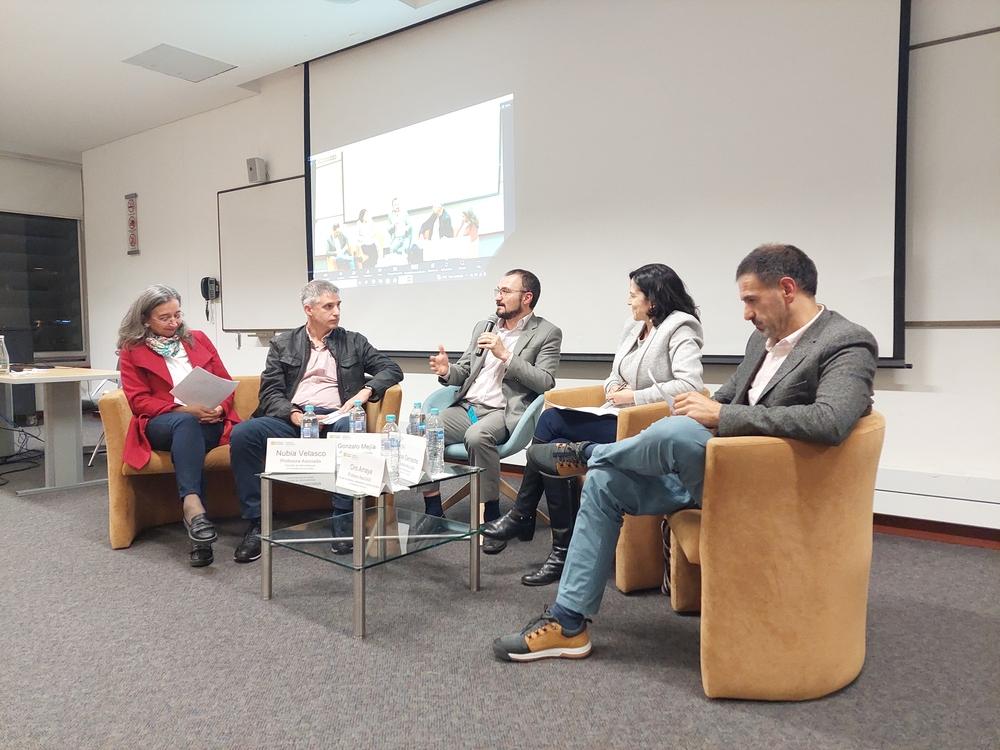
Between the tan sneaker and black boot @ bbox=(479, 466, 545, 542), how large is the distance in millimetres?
908

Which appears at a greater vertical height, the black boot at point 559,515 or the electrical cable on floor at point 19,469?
the black boot at point 559,515

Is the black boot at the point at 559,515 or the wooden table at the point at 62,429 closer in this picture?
the black boot at the point at 559,515

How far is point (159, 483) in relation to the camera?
3.10 meters

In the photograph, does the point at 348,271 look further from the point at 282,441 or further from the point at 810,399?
the point at 810,399

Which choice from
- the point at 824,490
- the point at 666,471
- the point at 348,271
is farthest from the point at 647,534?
the point at 348,271

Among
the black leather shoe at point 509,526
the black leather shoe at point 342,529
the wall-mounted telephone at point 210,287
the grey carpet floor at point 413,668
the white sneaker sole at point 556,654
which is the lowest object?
the grey carpet floor at point 413,668

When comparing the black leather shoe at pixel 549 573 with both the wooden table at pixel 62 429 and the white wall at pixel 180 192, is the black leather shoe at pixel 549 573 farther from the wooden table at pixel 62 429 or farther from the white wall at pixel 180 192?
the white wall at pixel 180 192

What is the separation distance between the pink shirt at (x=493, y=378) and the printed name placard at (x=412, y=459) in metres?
0.90

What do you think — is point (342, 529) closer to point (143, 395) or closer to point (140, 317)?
point (143, 395)

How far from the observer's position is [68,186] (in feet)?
24.8

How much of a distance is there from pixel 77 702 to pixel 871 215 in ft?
10.5

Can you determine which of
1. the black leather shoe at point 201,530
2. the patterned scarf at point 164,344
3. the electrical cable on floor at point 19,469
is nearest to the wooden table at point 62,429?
the electrical cable on floor at point 19,469

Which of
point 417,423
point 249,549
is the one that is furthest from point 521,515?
point 249,549

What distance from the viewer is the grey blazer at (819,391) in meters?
1.43
